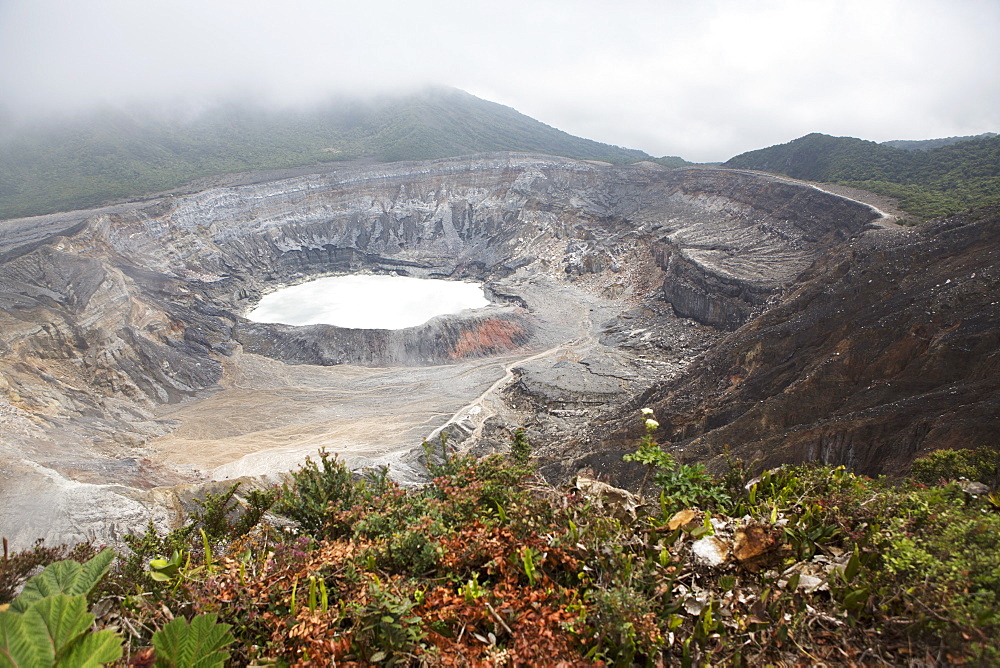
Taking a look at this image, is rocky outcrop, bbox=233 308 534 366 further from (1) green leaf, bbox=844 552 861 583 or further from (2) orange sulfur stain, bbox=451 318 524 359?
(1) green leaf, bbox=844 552 861 583

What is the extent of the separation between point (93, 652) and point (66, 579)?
4.55 feet

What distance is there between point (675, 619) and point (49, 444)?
27876mm

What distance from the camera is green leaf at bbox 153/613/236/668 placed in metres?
2.80

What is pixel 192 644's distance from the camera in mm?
2875

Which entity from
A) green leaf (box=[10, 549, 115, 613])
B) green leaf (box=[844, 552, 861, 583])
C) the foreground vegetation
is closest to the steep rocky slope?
the foreground vegetation

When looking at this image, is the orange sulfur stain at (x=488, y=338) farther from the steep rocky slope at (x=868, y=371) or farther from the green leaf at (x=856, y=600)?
the green leaf at (x=856, y=600)

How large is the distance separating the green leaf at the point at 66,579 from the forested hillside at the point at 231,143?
6765 cm

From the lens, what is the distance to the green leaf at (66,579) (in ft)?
10.8

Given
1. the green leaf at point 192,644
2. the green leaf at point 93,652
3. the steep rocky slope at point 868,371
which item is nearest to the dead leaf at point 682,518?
the green leaf at point 192,644

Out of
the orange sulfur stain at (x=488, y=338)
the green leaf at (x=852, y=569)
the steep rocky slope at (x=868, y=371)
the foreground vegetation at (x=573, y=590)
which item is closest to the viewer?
the foreground vegetation at (x=573, y=590)

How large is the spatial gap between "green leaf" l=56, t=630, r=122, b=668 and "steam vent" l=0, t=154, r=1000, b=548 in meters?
14.9

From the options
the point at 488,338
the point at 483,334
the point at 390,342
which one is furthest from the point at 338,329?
the point at 488,338

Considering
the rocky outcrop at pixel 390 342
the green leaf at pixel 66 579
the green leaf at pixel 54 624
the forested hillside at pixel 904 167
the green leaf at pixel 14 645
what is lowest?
the rocky outcrop at pixel 390 342

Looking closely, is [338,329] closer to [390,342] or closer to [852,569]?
[390,342]
